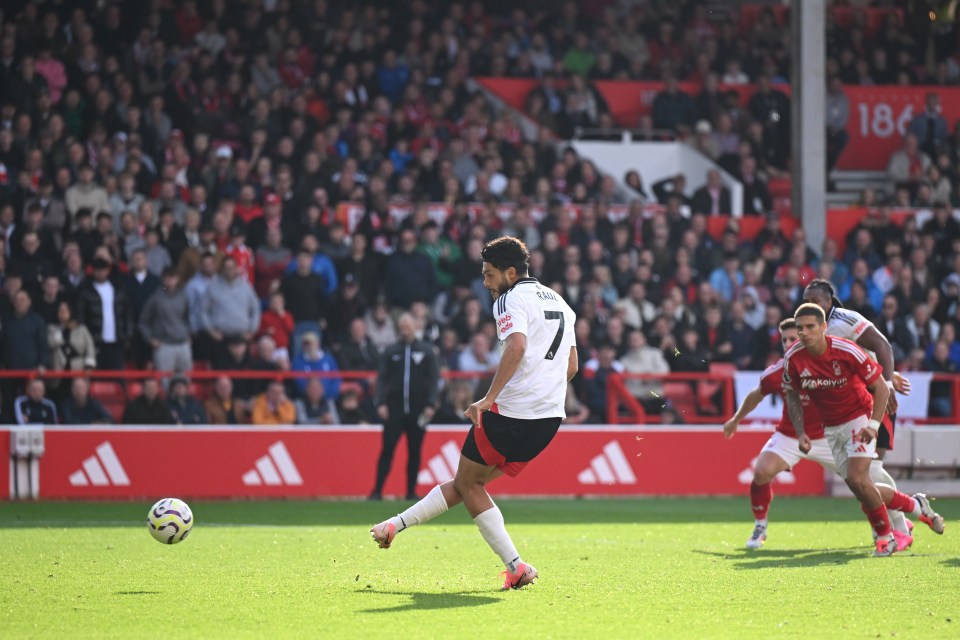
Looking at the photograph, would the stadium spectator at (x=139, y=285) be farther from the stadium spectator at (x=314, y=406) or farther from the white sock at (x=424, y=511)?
the white sock at (x=424, y=511)

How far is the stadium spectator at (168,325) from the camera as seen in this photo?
57.7 feet

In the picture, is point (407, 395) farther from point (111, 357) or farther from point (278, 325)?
point (111, 357)

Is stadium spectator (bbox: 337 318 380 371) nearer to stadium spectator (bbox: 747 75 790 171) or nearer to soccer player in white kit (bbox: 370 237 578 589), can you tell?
stadium spectator (bbox: 747 75 790 171)

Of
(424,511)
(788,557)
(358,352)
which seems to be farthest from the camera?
(358,352)

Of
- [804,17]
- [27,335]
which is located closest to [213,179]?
[27,335]

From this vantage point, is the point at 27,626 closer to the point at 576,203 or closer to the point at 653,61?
the point at 576,203

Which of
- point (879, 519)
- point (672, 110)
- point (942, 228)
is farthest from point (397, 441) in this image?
point (942, 228)

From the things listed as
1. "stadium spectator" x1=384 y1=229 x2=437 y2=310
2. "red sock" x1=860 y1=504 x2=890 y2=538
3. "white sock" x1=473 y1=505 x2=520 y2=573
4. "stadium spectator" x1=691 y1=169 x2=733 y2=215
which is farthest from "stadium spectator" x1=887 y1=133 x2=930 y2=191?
"white sock" x1=473 y1=505 x2=520 y2=573

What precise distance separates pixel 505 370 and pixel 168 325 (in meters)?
10.3

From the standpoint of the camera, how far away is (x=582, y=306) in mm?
19703

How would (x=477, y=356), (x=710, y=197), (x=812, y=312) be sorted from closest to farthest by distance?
(x=812, y=312) → (x=477, y=356) → (x=710, y=197)

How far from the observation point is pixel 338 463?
18.0 m

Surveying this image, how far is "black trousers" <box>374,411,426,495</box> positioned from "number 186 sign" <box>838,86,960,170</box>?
12798mm

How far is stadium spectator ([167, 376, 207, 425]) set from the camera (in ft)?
57.6
